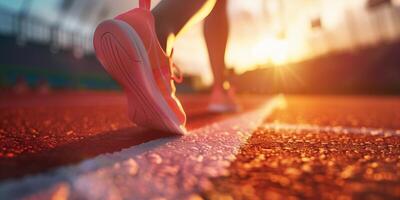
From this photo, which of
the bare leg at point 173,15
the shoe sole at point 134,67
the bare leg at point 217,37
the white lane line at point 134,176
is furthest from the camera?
the bare leg at point 217,37

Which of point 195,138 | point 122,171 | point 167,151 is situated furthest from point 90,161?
point 195,138

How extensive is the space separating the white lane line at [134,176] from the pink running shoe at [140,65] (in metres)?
0.26

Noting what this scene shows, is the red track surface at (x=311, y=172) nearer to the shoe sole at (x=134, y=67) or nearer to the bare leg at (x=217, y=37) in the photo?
the shoe sole at (x=134, y=67)

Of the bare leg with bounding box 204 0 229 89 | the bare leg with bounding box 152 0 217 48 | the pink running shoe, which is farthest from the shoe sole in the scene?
the bare leg with bounding box 204 0 229 89

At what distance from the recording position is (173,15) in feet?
4.90

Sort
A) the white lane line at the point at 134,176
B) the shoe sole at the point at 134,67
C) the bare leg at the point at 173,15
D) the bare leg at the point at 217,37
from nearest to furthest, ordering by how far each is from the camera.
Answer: the white lane line at the point at 134,176 → the shoe sole at the point at 134,67 → the bare leg at the point at 173,15 → the bare leg at the point at 217,37

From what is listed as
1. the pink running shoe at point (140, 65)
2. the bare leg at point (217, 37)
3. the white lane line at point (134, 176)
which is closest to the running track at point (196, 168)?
the white lane line at point (134, 176)

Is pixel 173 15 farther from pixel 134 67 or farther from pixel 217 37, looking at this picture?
pixel 217 37

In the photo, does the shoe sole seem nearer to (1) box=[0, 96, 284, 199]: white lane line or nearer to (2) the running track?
(2) the running track

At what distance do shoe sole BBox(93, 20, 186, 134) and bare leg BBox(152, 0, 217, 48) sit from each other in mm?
161

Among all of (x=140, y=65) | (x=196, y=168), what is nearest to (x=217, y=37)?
(x=140, y=65)

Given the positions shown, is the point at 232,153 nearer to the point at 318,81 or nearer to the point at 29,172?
the point at 29,172

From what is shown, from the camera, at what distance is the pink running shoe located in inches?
50.7

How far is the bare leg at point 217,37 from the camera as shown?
284cm
